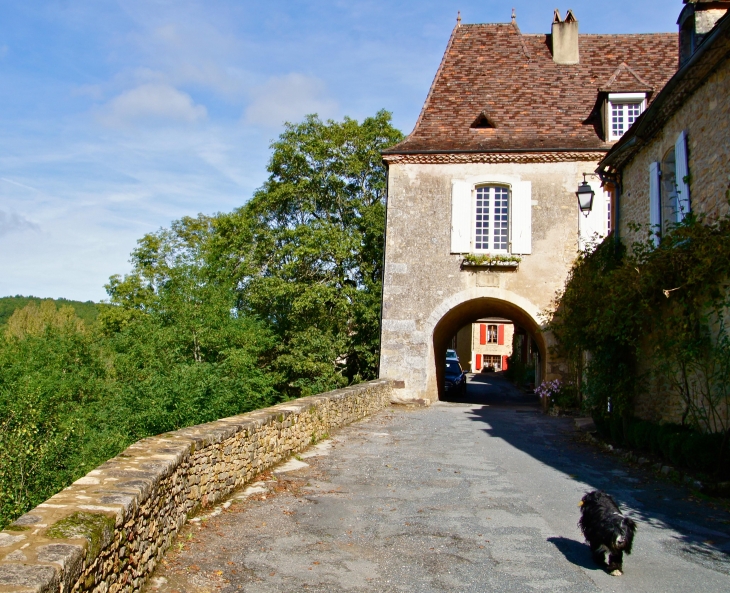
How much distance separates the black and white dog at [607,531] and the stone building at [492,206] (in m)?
12.4

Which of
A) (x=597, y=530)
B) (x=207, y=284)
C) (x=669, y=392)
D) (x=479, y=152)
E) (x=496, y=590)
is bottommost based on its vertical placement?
(x=496, y=590)

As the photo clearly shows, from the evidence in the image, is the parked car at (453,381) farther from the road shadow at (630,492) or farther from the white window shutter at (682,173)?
the white window shutter at (682,173)

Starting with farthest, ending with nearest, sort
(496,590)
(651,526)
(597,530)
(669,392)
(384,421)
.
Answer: (384,421), (669,392), (651,526), (597,530), (496,590)

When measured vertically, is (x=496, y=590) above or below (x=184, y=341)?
below

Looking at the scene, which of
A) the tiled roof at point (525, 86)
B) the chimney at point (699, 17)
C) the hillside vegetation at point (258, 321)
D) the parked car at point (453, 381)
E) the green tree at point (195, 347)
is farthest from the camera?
the parked car at point (453, 381)

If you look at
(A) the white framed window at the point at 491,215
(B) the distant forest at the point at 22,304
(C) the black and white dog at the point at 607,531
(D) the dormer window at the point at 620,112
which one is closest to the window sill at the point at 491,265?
(A) the white framed window at the point at 491,215

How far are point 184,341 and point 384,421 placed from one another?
9.35m

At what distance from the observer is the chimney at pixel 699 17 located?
9.55 meters

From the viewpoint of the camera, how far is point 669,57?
18609 millimetres

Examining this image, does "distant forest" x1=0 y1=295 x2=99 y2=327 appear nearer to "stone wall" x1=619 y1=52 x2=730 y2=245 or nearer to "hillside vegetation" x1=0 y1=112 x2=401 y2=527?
Result: "hillside vegetation" x1=0 y1=112 x2=401 y2=527

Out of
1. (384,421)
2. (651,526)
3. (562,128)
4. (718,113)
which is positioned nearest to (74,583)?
(651,526)

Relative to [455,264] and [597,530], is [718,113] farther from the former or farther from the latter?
[455,264]

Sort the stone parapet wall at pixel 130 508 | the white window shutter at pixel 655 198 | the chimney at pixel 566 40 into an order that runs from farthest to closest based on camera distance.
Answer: the chimney at pixel 566 40 → the white window shutter at pixel 655 198 → the stone parapet wall at pixel 130 508

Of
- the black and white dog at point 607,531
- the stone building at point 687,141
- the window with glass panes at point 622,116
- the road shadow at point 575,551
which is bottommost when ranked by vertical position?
the road shadow at point 575,551
